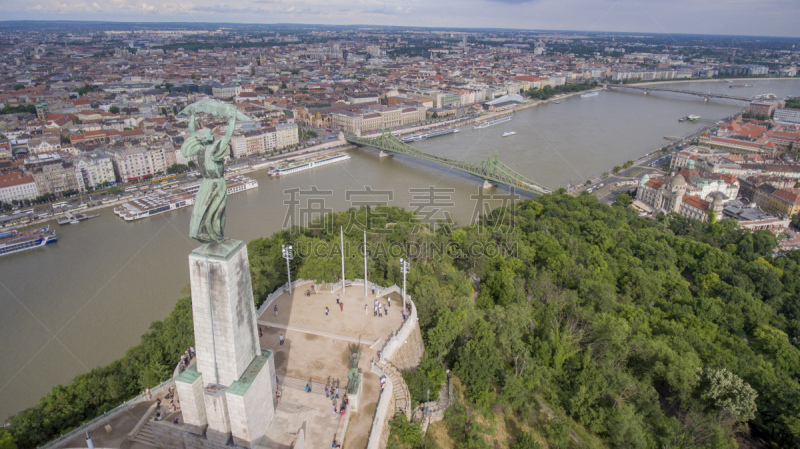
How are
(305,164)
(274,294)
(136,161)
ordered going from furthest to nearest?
(305,164) → (136,161) → (274,294)

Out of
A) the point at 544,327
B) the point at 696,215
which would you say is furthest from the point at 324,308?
the point at 696,215

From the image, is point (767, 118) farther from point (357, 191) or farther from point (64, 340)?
point (64, 340)

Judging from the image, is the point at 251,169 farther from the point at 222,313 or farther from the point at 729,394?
the point at 729,394

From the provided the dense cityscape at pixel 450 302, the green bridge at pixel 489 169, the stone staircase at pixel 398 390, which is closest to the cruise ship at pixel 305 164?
the dense cityscape at pixel 450 302

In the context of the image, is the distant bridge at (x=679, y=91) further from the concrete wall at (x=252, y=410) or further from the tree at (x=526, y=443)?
the concrete wall at (x=252, y=410)

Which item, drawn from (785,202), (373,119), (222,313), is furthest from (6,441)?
(373,119)

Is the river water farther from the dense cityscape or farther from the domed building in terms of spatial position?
the domed building
